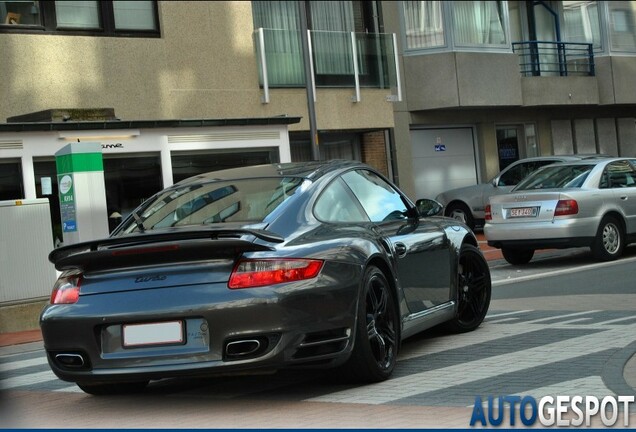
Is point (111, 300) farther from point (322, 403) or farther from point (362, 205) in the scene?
point (362, 205)

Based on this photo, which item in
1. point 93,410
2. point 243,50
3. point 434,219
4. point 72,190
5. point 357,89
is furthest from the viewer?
point 357,89

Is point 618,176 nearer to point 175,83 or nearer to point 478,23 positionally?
point 175,83

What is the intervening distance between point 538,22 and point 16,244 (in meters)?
23.1

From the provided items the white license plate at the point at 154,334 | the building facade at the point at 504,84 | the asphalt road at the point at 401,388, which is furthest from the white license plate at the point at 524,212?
the building facade at the point at 504,84

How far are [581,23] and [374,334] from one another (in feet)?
100

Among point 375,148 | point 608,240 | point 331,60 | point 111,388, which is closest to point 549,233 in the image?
point 608,240

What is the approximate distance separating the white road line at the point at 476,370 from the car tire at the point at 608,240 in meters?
8.56

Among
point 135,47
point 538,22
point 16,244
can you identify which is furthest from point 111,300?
point 538,22

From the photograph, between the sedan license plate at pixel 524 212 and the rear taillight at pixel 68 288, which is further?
the sedan license plate at pixel 524 212

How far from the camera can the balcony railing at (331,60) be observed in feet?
83.6

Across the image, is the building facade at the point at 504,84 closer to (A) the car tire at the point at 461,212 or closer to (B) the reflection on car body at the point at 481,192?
(A) the car tire at the point at 461,212

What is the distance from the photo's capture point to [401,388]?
7164mm

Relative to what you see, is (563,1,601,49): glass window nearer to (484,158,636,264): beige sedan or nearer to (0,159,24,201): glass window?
(484,158,636,264): beige sedan

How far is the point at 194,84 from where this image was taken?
→ 24.0 meters
